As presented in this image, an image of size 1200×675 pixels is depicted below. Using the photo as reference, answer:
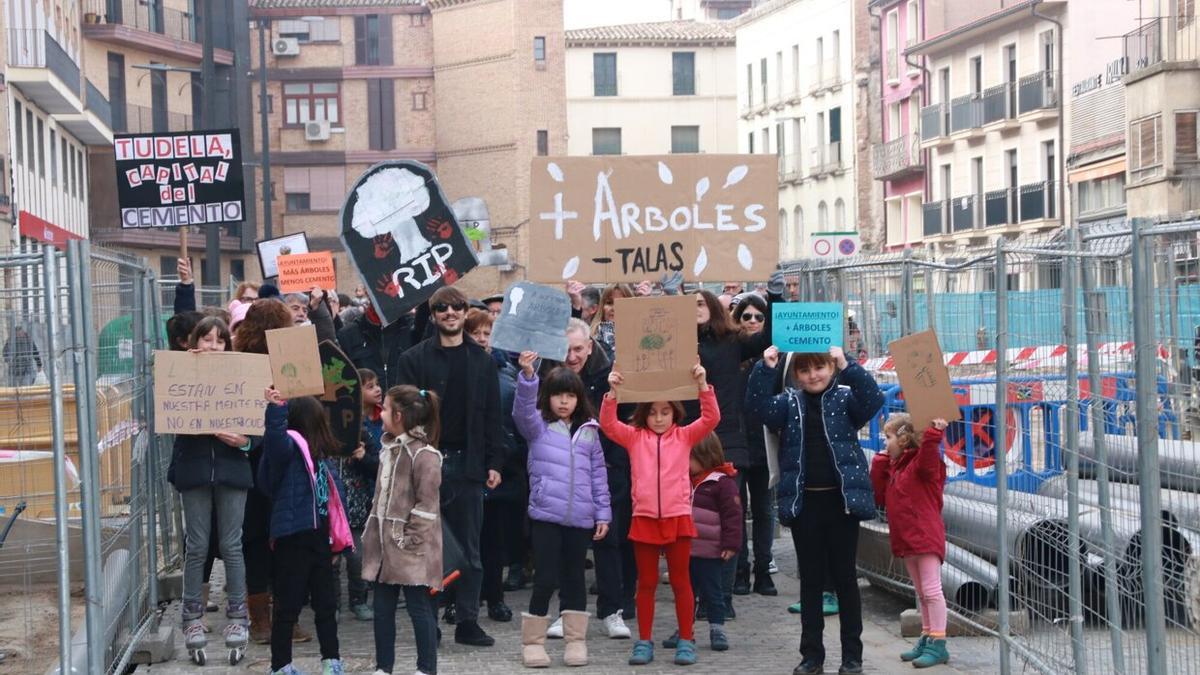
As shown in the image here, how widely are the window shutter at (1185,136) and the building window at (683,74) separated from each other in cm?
5212

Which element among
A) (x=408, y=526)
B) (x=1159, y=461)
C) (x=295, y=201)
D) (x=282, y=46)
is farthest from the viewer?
(x=295, y=201)

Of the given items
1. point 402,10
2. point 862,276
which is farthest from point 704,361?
point 402,10

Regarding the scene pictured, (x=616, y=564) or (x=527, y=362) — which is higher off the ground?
(x=527, y=362)

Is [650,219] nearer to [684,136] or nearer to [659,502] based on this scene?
[659,502]

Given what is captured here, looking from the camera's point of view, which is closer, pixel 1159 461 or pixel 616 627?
pixel 1159 461

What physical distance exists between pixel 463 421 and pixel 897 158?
5103 centimetres

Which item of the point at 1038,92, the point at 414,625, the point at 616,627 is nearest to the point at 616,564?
the point at 616,627

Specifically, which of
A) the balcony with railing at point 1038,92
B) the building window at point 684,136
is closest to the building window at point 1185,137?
the balcony with railing at point 1038,92

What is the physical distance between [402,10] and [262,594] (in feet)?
207

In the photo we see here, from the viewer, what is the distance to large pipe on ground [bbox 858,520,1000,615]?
9695 millimetres

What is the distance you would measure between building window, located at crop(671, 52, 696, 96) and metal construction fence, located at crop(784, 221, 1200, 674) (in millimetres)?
78644

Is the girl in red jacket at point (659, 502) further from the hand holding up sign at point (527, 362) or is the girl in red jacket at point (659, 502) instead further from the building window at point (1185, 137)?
the building window at point (1185, 137)

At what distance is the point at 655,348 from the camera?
897 centimetres

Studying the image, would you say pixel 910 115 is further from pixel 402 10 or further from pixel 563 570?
pixel 563 570
